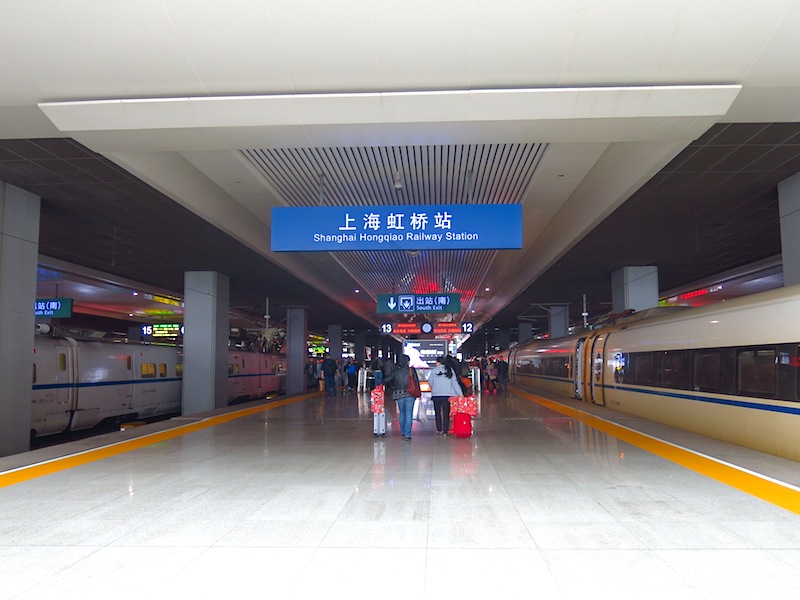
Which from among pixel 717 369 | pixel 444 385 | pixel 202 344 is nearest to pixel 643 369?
pixel 717 369

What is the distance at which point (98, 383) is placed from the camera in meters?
16.3

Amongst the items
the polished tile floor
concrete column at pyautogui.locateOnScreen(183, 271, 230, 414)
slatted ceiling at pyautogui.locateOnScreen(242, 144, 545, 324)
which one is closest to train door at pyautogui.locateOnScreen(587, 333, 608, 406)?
slatted ceiling at pyautogui.locateOnScreen(242, 144, 545, 324)

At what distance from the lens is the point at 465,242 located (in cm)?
935

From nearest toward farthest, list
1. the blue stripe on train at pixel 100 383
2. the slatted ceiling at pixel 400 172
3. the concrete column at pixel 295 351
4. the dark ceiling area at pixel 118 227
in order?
the dark ceiling area at pixel 118 227 < the slatted ceiling at pixel 400 172 < the blue stripe on train at pixel 100 383 < the concrete column at pixel 295 351

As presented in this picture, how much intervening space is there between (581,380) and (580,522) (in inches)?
589

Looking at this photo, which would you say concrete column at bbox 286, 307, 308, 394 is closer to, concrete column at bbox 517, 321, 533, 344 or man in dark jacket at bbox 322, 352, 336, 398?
man in dark jacket at bbox 322, 352, 336, 398

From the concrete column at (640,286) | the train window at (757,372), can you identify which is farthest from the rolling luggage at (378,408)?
the concrete column at (640,286)

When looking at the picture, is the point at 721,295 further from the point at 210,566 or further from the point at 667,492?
the point at 210,566

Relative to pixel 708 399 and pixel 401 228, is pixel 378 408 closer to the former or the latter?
pixel 401 228

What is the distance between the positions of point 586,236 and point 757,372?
21.7ft

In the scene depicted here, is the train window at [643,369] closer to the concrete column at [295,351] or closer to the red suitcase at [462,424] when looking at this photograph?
the red suitcase at [462,424]

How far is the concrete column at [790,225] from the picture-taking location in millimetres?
10562

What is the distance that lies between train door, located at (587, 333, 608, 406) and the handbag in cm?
845

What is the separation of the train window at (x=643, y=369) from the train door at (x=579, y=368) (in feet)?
16.1
